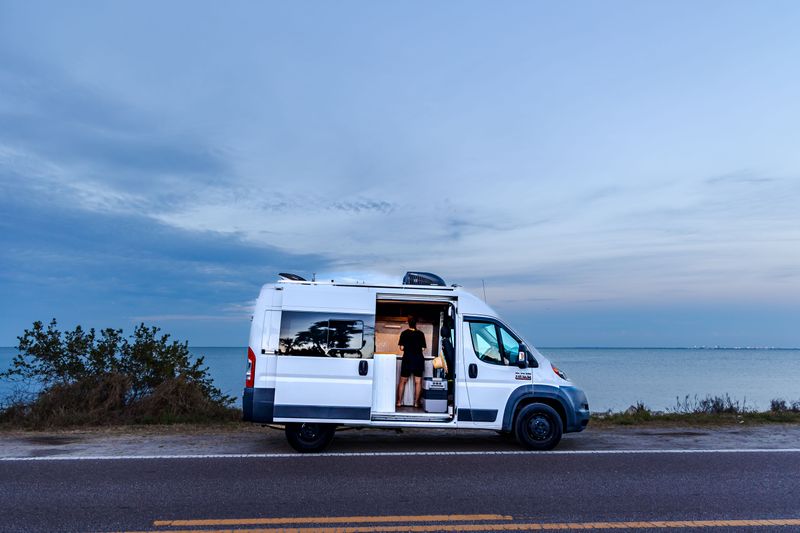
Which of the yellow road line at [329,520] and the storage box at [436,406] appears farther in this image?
the storage box at [436,406]

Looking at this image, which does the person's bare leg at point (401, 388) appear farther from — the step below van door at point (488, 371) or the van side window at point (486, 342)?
the van side window at point (486, 342)

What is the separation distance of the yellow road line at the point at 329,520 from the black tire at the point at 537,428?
Result: 3.71 meters

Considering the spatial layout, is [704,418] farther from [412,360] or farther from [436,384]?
[412,360]

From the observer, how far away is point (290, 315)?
9.56 metres

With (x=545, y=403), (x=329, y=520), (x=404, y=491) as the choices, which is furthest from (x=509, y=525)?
(x=545, y=403)

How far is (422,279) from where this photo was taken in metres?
10.2

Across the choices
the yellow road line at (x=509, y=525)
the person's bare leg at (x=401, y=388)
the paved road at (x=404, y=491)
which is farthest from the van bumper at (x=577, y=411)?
the yellow road line at (x=509, y=525)

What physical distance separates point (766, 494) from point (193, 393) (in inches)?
408

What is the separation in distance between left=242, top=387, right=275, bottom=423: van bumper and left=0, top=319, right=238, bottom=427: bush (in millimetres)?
3786

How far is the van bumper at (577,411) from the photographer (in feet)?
32.3

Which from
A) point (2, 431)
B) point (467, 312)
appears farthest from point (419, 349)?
point (2, 431)

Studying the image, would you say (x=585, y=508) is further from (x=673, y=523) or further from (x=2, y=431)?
(x=2, y=431)

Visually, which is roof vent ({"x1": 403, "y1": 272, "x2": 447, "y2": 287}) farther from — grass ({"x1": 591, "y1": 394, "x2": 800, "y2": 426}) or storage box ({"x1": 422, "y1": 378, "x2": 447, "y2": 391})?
grass ({"x1": 591, "y1": 394, "x2": 800, "y2": 426})

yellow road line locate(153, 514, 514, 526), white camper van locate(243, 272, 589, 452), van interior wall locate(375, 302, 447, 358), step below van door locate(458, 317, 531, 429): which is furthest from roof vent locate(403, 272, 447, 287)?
yellow road line locate(153, 514, 514, 526)
